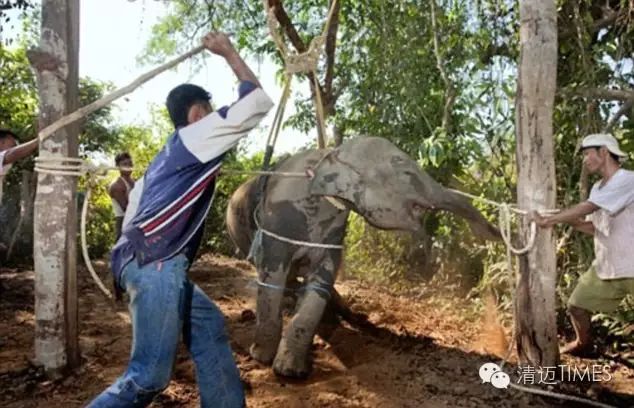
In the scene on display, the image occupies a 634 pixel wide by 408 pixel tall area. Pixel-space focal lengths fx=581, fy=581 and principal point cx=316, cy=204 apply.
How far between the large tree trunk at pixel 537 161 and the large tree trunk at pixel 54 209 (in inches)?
121

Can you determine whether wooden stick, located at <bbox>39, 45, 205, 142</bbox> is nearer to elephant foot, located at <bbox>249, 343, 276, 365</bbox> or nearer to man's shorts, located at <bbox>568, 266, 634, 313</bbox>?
elephant foot, located at <bbox>249, 343, 276, 365</bbox>

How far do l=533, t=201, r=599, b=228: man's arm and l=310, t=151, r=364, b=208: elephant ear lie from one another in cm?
118

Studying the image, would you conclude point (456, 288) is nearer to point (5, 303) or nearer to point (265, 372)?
point (265, 372)

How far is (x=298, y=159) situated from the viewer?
520cm

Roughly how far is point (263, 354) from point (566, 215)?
2.45 meters

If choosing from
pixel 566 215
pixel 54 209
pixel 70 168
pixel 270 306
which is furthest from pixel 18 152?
pixel 566 215

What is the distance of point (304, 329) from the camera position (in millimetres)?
4297

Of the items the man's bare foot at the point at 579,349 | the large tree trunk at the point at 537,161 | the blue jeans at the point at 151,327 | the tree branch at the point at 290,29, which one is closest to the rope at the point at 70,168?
the blue jeans at the point at 151,327

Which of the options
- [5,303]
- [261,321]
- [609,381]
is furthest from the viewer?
[5,303]

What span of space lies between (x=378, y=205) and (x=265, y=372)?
1529mm

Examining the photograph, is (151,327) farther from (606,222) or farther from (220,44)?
(606,222)

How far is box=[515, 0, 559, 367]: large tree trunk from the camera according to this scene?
3846 millimetres

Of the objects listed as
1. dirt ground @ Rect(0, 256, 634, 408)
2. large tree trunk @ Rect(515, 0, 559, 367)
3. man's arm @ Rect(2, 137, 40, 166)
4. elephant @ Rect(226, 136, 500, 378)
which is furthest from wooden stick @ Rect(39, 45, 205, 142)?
large tree trunk @ Rect(515, 0, 559, 367)

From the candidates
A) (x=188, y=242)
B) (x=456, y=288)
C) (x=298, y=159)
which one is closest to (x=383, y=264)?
(x=456, y=288)
